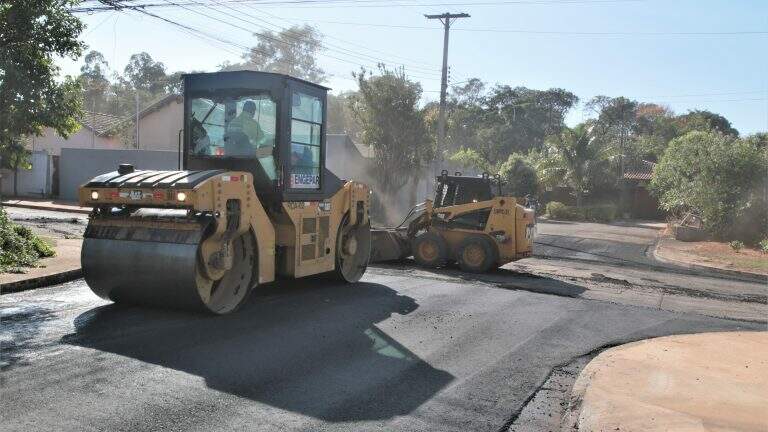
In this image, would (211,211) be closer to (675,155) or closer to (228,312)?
(228,312)

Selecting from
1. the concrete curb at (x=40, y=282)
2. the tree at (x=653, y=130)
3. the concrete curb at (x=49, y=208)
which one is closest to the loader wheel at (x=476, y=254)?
the concrete curb at (x=40, y=282)

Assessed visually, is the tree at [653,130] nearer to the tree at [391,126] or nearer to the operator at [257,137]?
the tree at [391,126]

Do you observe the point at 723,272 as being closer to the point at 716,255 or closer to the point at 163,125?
the point at 716,255

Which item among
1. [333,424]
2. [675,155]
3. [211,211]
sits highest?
[675,155]

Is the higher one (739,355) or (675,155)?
(675,155)

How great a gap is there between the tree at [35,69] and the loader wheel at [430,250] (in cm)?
720

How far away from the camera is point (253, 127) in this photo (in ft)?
28.1

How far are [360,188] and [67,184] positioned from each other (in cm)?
2209

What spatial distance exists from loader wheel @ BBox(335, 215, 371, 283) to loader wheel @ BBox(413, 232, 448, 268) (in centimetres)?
310

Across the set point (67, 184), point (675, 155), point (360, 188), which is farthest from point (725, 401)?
point (67, 184)

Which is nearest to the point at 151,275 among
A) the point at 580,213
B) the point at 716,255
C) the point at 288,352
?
the point at 288,352

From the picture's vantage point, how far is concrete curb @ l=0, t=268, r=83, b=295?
8703 mm

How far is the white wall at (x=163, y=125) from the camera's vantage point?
36.2 m

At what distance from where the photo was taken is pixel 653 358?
6.94 m
